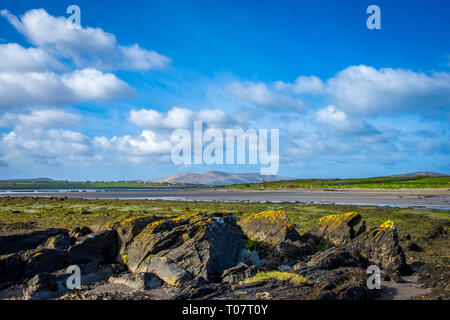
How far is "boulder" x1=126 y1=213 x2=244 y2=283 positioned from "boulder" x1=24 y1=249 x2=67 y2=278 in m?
2.72

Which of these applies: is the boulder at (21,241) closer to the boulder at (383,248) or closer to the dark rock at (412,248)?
the boulder at (383,248)

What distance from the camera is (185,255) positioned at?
12.0m

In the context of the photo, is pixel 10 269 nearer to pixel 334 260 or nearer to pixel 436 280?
pixel 334 260

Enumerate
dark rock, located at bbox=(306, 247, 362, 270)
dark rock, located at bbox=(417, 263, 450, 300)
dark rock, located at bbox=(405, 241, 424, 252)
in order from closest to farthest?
dark rock, located at bbox=(417, 263, 450, 300)
dark rock, located at bbox=(306, 247, 362, 270)
dark rock, located at bbox=(405, 241, 424, 252)

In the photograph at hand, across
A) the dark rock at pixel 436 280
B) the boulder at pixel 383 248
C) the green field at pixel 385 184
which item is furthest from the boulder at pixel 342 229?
the green field at pixel 385 184

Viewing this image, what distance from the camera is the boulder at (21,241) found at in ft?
46.1

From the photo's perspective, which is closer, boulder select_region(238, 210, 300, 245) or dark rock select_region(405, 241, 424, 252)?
boulder select_region(238, 210, 300, 245)

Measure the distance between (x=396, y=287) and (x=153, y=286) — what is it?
860 centimetres

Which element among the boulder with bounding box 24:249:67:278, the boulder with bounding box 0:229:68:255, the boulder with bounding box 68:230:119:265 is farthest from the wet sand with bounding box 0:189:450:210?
the boulder with bounding box 0:229:68:255

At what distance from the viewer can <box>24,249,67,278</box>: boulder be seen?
39.5 ft

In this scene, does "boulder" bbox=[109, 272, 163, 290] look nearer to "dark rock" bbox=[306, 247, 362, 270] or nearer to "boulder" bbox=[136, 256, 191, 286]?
"boulder" bbox=[136, 256, 191, 286]

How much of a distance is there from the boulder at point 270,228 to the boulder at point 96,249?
23.0 ft

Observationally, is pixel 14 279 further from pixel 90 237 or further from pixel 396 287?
pixel 396 287

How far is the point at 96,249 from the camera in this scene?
1357cm
